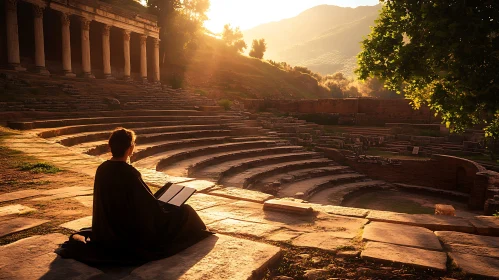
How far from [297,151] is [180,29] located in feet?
92.2

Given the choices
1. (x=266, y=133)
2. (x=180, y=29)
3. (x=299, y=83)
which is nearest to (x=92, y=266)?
(x=266, y=133)

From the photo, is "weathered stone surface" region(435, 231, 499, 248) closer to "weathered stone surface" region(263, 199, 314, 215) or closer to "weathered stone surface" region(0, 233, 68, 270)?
"weathered stone surface" region(263, 199, 314, 215)

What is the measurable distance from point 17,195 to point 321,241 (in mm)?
4154

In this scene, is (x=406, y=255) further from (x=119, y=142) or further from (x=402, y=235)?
(x=119, y=142)

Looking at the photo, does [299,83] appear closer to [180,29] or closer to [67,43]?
[180,29]

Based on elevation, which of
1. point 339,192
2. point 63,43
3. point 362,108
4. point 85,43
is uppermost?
point 85,43

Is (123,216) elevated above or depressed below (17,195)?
above

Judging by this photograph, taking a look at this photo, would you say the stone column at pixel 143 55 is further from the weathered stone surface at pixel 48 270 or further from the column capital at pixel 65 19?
the weathered stone surface at pixel 48 270

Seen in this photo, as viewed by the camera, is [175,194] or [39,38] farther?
[39,38]

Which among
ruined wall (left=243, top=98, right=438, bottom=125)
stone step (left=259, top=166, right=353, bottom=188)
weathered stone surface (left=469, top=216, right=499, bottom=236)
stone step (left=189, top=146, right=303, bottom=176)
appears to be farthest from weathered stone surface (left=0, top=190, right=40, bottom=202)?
ruined wall (left=243, top=98, right=438, bottom=125)

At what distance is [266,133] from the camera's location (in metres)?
18.9

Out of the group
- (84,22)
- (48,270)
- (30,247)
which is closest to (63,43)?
(84,22)

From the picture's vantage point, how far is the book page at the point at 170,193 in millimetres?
3688

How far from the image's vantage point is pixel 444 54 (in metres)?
6.74
